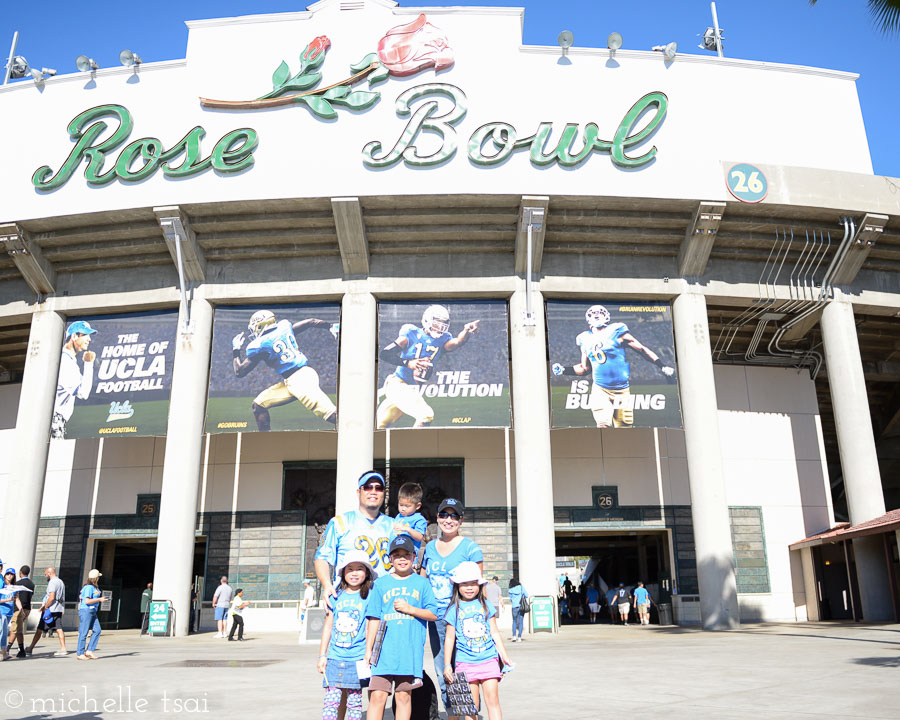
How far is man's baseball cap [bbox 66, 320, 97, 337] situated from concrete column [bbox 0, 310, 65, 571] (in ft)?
1.05

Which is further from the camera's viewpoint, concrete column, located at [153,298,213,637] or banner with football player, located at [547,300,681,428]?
banner with football player, located at [547,300,681,428]

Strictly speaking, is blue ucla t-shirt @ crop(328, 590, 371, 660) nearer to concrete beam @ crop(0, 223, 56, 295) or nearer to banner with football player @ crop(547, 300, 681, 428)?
banner with football player @ crop(547, 300, 681, 428)

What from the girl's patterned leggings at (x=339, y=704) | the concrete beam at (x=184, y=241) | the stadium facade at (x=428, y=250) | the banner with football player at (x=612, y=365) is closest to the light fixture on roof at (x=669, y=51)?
the stadium facade at (x=428, y=250)

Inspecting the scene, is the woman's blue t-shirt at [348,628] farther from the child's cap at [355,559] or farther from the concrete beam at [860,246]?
the concrete beam at [860,246]

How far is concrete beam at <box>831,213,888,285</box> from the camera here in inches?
936

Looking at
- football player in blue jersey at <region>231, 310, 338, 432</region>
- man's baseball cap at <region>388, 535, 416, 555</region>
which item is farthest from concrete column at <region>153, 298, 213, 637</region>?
man's baseball cap at <region>388, 535, 416, 555</region>

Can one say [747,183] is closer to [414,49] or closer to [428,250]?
[428,250]

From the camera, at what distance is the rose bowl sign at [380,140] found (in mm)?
23281

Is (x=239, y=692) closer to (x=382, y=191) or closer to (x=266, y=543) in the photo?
(x=382, y=191)

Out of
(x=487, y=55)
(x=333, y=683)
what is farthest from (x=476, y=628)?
(x=487, y=55)

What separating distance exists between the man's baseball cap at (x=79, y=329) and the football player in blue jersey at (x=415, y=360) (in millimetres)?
9774

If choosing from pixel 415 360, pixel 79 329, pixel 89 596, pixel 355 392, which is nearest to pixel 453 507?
pixel 89 596

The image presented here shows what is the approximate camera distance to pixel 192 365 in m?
24.2

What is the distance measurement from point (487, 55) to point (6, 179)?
51.3 feet
